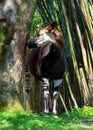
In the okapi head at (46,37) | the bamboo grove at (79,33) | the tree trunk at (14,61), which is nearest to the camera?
the tree trunk at (14,61)

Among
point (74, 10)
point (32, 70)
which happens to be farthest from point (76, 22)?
point (32, 70)

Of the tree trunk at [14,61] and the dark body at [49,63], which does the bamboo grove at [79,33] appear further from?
the tree trunk at [14,61]

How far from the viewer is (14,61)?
5.61 metres

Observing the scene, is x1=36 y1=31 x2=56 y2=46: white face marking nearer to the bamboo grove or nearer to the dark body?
the dark body

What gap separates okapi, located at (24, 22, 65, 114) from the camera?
6312 millimetres

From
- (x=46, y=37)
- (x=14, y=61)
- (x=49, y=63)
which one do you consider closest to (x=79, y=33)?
(x=49, y=63)

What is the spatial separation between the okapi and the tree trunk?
24.7 inches

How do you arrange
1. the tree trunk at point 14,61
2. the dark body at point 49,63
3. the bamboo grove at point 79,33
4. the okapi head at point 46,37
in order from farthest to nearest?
the bamboo grove at point 79,33 < the dark body at point 49,63 < the okapi head at point 46,37 < the tree trunk at point 14,61

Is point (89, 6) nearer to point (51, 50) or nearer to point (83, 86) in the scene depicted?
point (83, 86)

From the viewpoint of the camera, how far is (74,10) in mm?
9008

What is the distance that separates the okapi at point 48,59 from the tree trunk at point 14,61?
627 mm

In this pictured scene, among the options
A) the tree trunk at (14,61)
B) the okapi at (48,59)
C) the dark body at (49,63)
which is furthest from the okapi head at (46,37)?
the tree trunk at (14,61)

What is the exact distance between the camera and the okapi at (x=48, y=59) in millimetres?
6312

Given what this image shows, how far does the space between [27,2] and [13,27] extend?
1.40 feet
